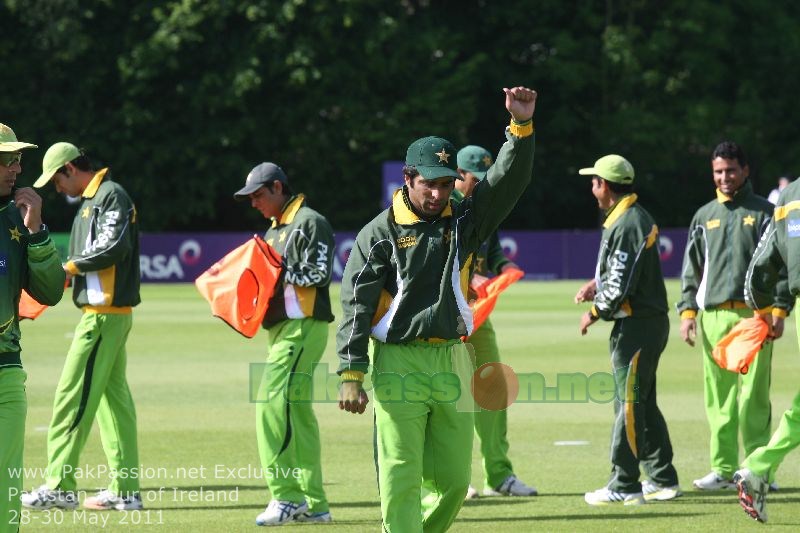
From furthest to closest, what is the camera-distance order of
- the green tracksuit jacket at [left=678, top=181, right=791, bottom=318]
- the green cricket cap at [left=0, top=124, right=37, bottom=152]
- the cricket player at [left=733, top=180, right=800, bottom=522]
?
1. the green tracksuit jacket at [left=678, top=181, right=791, bottom=318]
2. the cricket player at [left=733, top=180, right=800, bottom=522]
3. the green cricket cap at [left=0, top=124, right=37, bottom=152]

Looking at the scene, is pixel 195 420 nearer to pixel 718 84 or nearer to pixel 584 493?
pixel 584 493

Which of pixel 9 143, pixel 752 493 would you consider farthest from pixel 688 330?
pixel 9 143

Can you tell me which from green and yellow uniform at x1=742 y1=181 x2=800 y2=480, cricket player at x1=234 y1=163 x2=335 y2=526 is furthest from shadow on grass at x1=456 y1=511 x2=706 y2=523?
cricket player at x1=234 y1=163 x2=335 y2=526

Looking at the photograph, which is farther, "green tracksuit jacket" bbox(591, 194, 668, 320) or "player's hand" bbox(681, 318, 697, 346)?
"player's hand" bbox(681, 318, 697, 346)

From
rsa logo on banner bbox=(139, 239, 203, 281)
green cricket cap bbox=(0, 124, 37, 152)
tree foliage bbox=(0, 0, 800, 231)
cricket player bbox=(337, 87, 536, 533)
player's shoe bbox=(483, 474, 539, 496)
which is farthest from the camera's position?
tree foliage bbox=(0, 0, 800, 231)

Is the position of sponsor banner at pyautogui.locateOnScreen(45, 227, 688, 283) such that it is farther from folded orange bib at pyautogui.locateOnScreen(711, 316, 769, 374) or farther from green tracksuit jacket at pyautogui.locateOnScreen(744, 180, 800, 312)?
green tracksuit jacket at pyautogui.locateOnScreen(744, 180, 800, 312)

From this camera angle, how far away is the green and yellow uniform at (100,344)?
32.4 ft

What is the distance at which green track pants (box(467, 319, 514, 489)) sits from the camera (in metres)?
10.6

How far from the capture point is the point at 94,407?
390 inches

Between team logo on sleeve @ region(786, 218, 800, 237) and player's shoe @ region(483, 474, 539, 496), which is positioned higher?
team logo on sleeve @ region(786, 218, 800, 237)

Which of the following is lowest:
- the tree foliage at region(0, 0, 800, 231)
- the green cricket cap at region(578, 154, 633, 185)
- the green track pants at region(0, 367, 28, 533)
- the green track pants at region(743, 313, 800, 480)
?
the green track pants at region(743, 313, 800, 480)

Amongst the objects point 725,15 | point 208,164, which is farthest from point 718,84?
point 208,164

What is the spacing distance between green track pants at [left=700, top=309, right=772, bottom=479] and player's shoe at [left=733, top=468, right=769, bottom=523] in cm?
175

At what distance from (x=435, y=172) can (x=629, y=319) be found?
3236 mm
